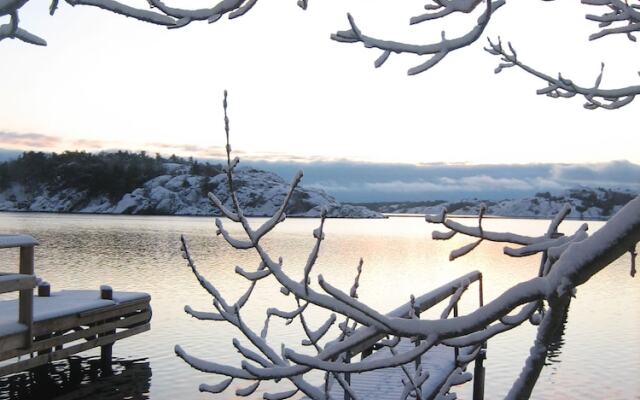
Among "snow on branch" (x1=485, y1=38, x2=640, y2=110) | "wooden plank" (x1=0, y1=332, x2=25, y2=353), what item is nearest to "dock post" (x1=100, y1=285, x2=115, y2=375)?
"wooden plank" (x1=0, y1=332, x2=25, y2=353)

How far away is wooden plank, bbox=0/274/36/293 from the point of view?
1176 centimetres

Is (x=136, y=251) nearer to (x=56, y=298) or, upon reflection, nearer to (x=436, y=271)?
(x=436, y=271)

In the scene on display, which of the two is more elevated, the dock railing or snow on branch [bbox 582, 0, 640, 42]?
snow on branch [bbox 582, 0, 640, 42]

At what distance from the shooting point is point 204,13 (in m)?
2.29

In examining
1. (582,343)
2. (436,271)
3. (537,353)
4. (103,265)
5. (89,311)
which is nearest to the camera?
(537,353)

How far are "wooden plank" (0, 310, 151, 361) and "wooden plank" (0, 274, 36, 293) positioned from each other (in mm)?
1365

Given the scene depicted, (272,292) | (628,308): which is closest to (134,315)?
(272,292)

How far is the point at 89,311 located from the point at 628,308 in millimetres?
30527

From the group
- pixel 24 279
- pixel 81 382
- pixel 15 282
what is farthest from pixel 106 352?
pixel 15 282

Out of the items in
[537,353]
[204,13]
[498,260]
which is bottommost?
[498,260]

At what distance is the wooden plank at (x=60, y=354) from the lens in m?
15.1

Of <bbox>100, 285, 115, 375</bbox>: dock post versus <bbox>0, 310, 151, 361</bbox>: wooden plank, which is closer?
<bbox>0, 310, 151, 361</bbox>: wooden plank

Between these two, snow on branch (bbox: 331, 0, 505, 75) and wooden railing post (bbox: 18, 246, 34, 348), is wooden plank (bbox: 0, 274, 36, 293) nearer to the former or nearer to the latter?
wooden railing post (bbox: 18, 246, 34, 348)

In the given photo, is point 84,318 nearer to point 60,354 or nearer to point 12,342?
point 60,354
